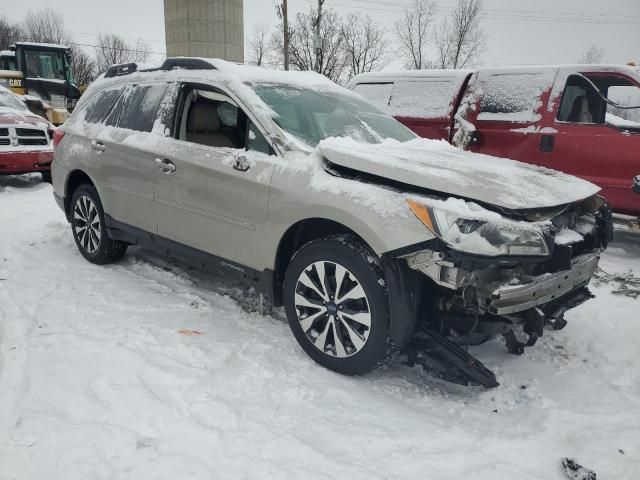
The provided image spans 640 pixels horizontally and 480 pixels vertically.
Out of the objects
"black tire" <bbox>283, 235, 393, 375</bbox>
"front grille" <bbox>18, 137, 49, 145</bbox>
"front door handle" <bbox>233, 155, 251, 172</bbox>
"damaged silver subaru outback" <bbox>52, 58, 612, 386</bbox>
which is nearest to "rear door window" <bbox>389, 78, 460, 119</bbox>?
"damaged silver subaru outback" <bbox>52, 58, 612, 386</bbox>

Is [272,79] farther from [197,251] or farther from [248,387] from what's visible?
[248,387]

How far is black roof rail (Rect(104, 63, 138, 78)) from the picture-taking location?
4469mm

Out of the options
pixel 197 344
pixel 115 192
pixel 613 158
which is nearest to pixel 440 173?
pixel 197 344

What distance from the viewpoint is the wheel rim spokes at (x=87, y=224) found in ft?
14.9

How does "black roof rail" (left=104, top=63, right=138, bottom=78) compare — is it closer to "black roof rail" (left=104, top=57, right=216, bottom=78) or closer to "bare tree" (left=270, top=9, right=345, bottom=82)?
"black roof rail" (left=104, top=57, right=216, bottom=78)

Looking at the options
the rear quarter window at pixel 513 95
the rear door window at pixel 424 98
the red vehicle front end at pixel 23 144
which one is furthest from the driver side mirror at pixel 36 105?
the rear quarter window at pixel 513 95

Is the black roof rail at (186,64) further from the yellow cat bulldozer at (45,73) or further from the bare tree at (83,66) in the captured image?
the bare tree at (83,66)

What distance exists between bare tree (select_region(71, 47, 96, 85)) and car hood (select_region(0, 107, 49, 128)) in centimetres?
4943

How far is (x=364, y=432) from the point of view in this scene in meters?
2.44

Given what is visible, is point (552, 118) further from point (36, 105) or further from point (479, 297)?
point (36, 105)

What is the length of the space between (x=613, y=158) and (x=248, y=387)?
174 inches

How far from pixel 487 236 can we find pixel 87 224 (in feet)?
12.2

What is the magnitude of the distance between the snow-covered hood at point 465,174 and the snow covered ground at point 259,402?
42.6 inches

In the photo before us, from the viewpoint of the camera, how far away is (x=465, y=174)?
2691 millimetres
